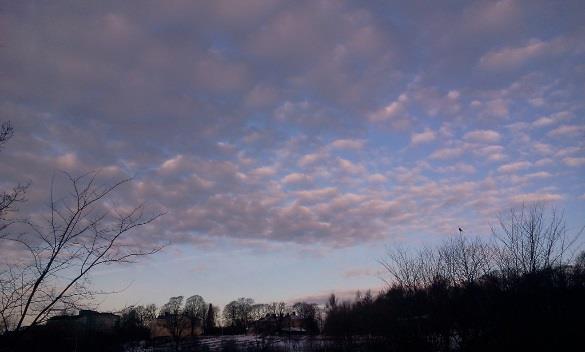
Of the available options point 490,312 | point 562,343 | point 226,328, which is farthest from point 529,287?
point 226,328

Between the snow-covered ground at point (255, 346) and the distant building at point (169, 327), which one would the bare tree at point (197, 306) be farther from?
the snow-covered ground at point (255, 346)

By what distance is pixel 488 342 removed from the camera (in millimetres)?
14414

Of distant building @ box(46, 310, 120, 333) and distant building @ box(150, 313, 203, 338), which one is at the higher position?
distant building @ box(46, 310, 120, 333)

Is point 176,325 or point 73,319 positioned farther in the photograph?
point 176,325

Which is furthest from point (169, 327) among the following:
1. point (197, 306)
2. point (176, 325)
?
point (197, 306)

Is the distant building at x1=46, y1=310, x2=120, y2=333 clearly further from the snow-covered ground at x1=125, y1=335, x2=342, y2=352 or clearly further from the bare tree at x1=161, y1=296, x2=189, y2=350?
the bare tree at x1=161, y1=296, x2=189, y2=350

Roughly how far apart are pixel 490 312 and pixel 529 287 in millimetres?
1624

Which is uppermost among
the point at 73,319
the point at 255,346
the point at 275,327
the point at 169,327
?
the point at 73,319

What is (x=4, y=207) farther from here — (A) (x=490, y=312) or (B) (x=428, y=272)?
(B) (x=428, y=272)

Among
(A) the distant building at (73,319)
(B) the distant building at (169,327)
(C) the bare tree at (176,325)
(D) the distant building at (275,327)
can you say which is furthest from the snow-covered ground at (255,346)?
(D) the distant building at (275,327)

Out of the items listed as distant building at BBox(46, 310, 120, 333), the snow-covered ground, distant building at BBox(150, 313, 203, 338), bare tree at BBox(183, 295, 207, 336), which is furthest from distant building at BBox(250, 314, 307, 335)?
distant building at BBox(46, 310, 120, 333)

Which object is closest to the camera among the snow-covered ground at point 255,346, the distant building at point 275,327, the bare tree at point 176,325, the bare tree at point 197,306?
the snow-covered ground at point 255,346

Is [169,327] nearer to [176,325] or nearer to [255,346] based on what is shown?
[176,325]

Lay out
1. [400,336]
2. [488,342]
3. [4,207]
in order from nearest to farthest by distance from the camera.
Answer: [4,207] → [488,342] → [400,336]
